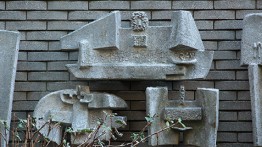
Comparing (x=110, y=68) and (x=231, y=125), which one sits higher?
(x=110, y=68)

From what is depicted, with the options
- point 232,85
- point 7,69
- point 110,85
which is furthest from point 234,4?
point 7,69

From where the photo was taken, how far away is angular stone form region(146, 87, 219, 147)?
16.4 feet

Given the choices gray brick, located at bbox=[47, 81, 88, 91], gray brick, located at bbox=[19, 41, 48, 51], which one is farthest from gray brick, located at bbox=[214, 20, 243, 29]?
gray brick, located at bbox=[19, 41, 48, 51]

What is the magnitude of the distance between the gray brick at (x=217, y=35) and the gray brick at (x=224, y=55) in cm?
13

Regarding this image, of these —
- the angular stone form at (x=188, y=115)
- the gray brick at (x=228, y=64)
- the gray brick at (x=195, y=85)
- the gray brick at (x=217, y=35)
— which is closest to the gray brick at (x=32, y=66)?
the angular stone form at (x=188, y=115)

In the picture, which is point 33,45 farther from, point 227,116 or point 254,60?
point 254,60

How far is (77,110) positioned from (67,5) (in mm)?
1073

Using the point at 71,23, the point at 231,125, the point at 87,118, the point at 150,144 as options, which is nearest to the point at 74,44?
the point at 71,23

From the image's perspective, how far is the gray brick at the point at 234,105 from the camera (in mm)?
5438

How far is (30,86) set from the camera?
556cm

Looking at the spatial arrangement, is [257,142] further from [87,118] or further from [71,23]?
[71,23]

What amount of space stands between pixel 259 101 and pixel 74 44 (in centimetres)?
176

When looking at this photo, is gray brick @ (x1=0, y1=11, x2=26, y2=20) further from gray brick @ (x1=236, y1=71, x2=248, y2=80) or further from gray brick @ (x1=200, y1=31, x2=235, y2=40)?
gray brick @ (x1=236, y1=71, x2=248, y2=80)

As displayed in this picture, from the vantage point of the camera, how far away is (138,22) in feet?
17.2
